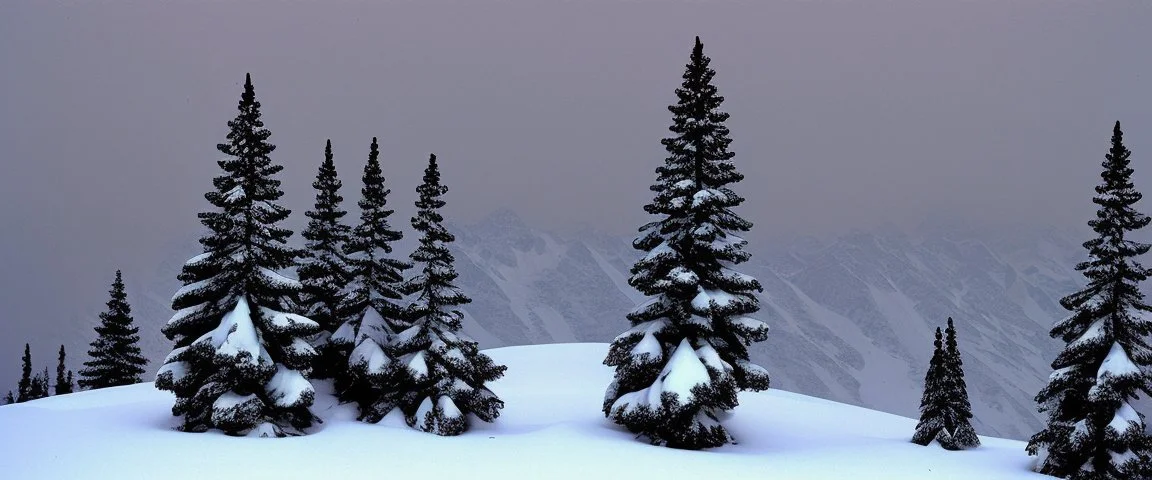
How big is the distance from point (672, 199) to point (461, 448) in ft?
36.8

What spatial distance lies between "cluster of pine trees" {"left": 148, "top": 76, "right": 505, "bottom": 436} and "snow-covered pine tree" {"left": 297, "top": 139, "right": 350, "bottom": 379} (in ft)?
0.18

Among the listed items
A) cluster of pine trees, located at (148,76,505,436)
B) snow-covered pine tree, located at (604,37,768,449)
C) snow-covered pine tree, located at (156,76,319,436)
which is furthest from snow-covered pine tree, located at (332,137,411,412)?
snow-covered pine tree, located at (604,37,768,449)

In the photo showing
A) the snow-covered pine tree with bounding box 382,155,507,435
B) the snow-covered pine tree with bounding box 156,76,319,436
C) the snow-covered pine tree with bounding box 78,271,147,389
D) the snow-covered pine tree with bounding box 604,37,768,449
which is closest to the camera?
the snow-covered pine tree with bounding box 156,76,319,436

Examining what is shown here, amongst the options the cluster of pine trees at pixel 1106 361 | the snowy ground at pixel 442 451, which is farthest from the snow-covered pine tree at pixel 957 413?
the cluster of pine trees at pixel 1106 361

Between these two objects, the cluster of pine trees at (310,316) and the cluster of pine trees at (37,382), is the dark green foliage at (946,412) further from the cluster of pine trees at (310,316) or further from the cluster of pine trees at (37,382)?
the cluster of pine trees at (37,382)

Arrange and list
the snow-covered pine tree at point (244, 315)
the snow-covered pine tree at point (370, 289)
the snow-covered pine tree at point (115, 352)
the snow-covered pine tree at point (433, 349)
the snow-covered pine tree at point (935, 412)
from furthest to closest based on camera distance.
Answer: the snow-covered pine tree at point (115, 352), the snow-covered pine tree at point (935, 412), the snow-covered pine tree at point (370, 289), the snow-covered pine tree at point (433, 349), the snow-covered pine tree at point (244, 315)

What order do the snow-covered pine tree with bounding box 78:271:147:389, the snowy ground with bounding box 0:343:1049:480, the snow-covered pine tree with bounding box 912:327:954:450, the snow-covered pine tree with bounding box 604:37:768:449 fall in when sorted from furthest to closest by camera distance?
→ the snow-covered pine tree with bounding box 78:271:147:389 → the snow-covered pine tree with bounding box 912:327:954:450 → the snow-covered pine tree with bounding box 604:37:768:449 → the snowy ground with bounding box 0:343:1049:480

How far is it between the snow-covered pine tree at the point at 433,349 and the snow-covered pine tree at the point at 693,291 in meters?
5.30

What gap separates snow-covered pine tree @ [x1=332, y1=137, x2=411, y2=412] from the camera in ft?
104

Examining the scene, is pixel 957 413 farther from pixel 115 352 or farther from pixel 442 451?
pixel 115 352

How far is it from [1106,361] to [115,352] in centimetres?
5744

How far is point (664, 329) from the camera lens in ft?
96.1

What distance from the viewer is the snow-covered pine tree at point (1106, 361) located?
26703 mm

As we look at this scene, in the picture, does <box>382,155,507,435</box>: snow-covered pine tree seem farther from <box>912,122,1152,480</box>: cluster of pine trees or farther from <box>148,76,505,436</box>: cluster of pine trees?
<box>912,122,1152,480</box>: cluster of pine trees
